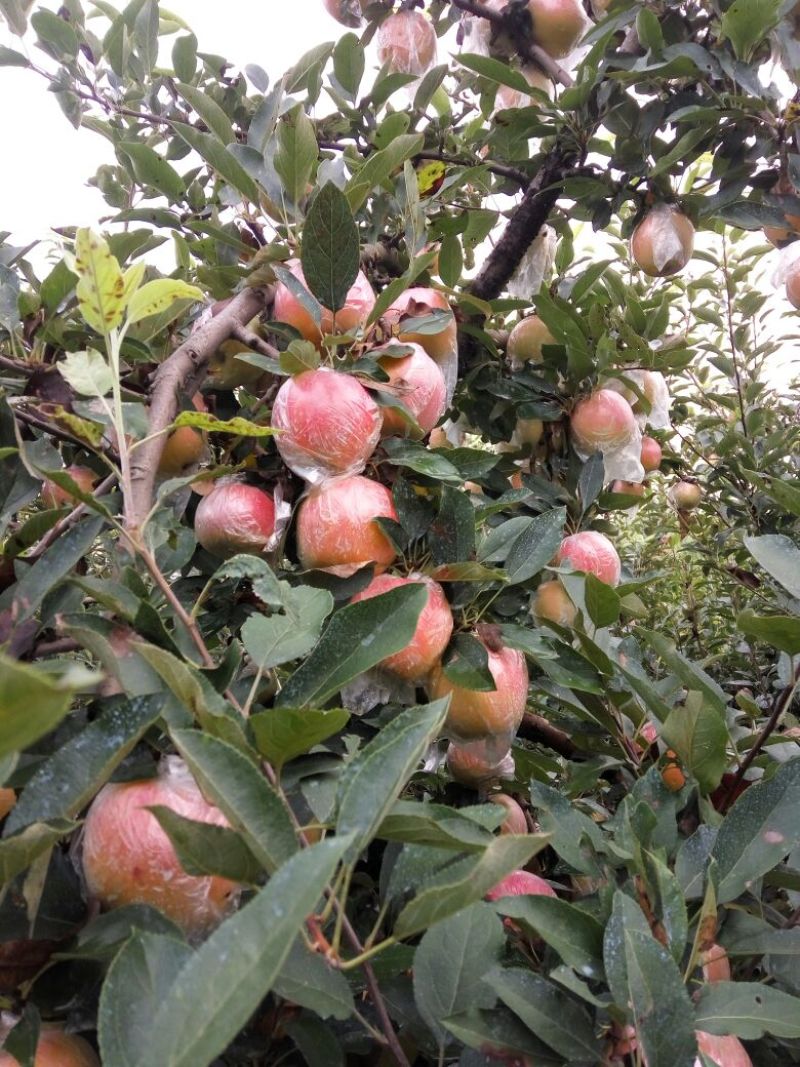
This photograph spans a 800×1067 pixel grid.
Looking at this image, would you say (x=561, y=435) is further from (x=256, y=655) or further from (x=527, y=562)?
(x=256, y=655)

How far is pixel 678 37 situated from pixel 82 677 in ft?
4.12

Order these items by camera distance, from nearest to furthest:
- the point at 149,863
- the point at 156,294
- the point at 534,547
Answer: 1. the point at 149,863
2. the point at 156,294
3. the point at 534,547

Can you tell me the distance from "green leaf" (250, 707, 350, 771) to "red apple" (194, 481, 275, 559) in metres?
0.40

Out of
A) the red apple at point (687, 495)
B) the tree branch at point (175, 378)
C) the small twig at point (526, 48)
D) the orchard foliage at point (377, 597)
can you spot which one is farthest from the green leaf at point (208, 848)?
the red apple at point (687, 495)

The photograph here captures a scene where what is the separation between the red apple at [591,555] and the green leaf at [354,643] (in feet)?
1.97

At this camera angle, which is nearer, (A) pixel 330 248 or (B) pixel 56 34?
(A) pixel 330 248

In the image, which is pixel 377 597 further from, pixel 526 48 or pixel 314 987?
pixel 526 48

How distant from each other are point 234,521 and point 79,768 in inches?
16.3

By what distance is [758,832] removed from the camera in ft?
1.84

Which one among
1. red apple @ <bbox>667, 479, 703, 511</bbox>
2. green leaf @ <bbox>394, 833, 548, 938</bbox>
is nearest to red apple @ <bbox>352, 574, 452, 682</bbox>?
green leaf @ <bbox>394, 833, 548, 938</bbox>

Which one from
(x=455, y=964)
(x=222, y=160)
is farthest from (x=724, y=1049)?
(x=222, y=160)

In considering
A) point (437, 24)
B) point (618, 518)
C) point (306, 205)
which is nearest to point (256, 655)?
point (306, 205)

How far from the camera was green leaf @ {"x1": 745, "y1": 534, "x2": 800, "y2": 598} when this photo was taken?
0.64 metres

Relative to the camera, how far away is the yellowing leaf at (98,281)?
51 centimetres
